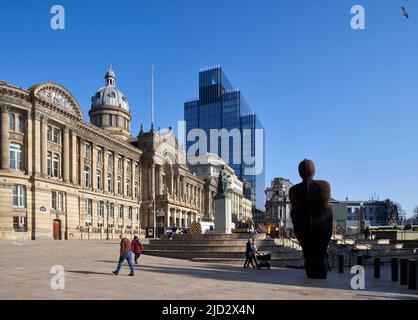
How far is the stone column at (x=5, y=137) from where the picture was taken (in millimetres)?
47250

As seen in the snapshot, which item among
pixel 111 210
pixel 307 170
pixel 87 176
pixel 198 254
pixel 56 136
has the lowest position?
pixel 111 210

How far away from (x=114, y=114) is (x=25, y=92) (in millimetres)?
48675

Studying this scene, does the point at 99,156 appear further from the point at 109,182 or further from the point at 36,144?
the point at 36,144

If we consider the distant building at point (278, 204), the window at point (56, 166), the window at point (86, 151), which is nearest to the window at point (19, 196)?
the window at point (56, 166)

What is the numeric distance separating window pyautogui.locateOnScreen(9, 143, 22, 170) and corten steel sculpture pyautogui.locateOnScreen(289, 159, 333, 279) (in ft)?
134

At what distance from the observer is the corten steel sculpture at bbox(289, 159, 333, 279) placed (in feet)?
62.1

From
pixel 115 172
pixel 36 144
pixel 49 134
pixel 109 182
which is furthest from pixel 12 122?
pixel 115 172

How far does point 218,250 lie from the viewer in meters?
28.7

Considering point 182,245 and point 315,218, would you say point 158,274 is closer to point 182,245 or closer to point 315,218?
point 315,218

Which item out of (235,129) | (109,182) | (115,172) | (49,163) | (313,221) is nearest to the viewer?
(313,221)

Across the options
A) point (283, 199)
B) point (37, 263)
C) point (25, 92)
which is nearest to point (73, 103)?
point (25, 92)

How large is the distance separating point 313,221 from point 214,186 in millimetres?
109627

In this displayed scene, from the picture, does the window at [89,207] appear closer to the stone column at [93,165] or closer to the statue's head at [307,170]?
the stone column at [93,165]
